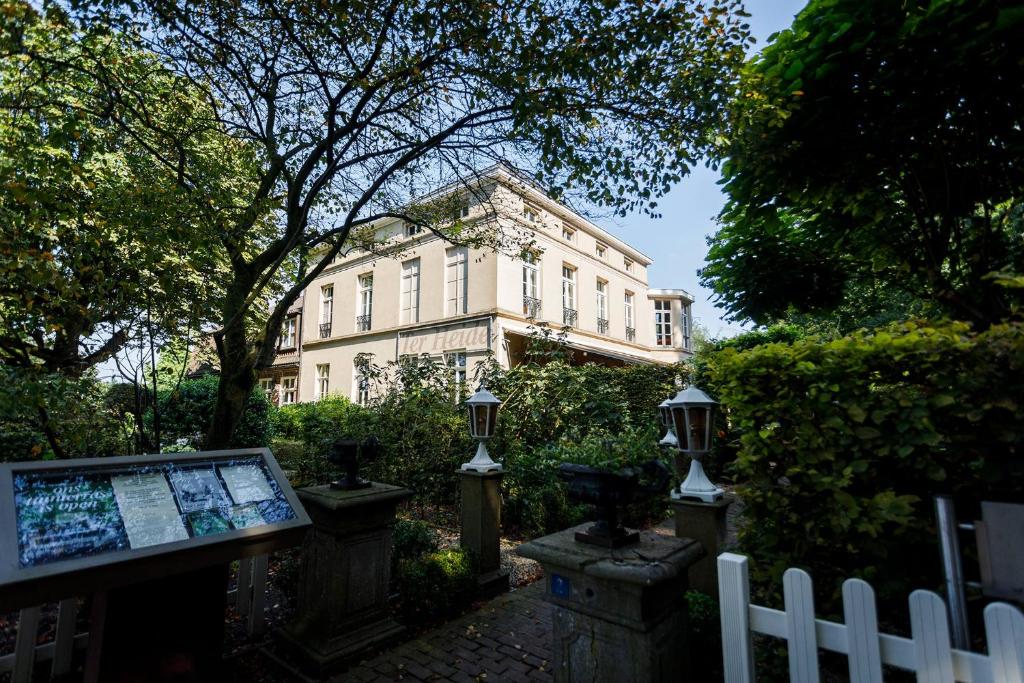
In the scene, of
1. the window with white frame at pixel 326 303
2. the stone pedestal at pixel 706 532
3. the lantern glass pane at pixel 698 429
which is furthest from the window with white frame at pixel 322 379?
the stone pedestal at pixel 706 532

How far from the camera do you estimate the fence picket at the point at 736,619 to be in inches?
74.8

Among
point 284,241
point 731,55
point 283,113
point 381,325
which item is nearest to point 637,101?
point 731,55

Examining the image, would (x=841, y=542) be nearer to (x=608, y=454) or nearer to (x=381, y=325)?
(x=608, y=454)

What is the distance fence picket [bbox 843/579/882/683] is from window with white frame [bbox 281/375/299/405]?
24149mm

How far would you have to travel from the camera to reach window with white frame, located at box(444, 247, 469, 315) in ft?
53.5

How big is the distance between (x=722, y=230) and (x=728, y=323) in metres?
1.76

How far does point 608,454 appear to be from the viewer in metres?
6.71

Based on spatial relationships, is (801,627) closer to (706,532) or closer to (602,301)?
(706,532)

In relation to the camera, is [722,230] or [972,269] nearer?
[972,269]

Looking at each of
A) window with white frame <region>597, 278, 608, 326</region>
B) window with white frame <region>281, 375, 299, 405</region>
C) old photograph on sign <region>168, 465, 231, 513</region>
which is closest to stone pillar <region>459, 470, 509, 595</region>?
old photograph on sign <region>168, 465, 231, 513</region>

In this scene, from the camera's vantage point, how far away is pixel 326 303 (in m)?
21.7

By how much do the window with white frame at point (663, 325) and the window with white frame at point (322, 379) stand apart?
17936 millimetres

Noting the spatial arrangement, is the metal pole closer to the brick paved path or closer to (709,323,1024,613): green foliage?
(709,323,1024,613): green foliage

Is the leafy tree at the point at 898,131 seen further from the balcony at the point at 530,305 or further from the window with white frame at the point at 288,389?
the window with white frame at the point at 288,389
